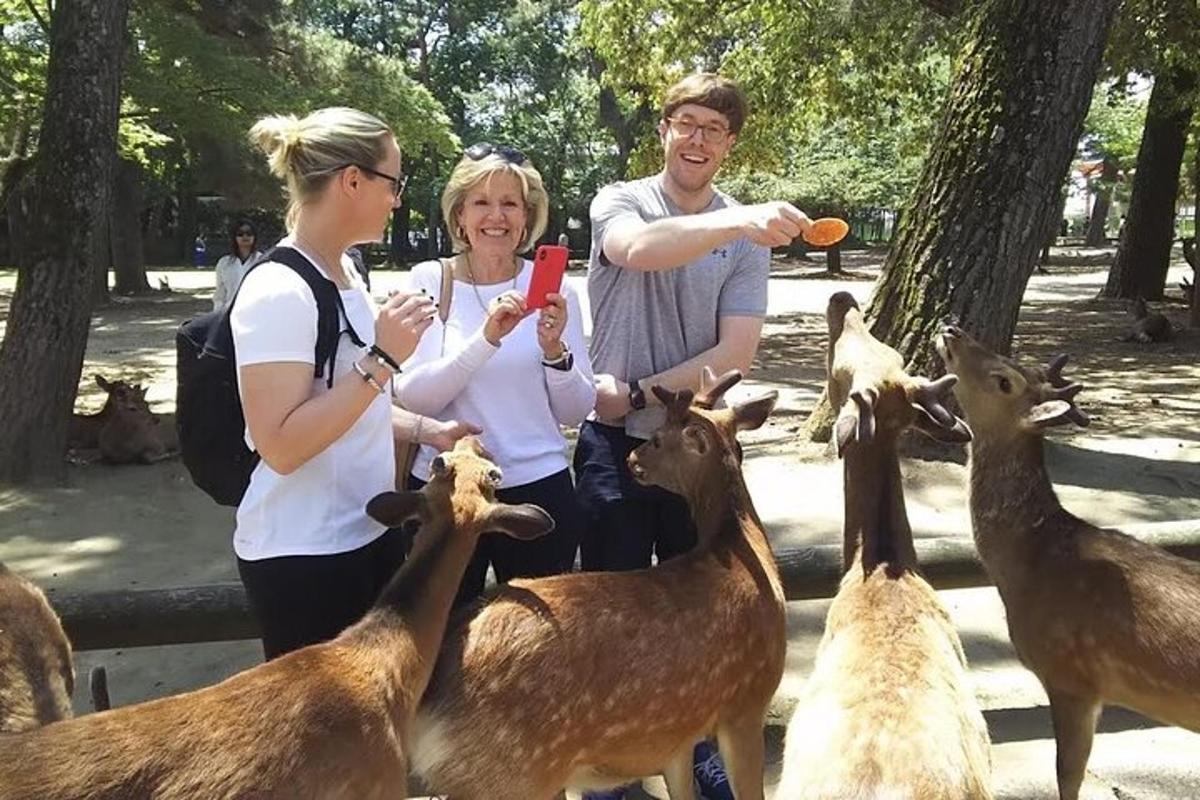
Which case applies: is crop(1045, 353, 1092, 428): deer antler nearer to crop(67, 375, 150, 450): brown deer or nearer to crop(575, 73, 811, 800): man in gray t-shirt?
crop(575, 73, 811, 800): man in gray t-shirt

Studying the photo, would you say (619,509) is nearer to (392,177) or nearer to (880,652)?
(880,652)

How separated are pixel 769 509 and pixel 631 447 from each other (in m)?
3.14

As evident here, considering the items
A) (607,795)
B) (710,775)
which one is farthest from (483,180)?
(710,775)

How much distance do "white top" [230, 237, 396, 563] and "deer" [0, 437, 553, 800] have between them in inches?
4.7

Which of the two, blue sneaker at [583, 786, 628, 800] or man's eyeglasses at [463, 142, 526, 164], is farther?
blue sneaker at [583, 786, 628, 800]

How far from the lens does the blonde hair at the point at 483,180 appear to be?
10.7ft

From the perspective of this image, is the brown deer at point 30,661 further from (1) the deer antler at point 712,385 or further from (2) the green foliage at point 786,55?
(2) the green foliage at point 786,55

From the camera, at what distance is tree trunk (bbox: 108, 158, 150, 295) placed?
2734 cm

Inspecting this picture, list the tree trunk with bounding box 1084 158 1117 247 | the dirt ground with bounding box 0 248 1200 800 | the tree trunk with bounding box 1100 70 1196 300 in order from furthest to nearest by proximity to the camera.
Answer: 1. the tree trunk with bounding box 1084 158 1117 247
2. the tree trunk with bounding box 1100 70 1196 300
3. the dirt ground with bounding box 0 248 1200 800

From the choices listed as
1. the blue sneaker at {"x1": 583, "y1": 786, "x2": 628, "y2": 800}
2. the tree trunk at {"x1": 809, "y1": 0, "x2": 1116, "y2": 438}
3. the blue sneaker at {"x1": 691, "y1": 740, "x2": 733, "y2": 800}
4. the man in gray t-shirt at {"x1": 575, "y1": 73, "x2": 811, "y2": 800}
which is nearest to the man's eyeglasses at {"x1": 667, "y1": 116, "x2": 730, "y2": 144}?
the man in gray t-shirt at {"x1": 575, "y1": 73, "x2": 811, "y2": 800}

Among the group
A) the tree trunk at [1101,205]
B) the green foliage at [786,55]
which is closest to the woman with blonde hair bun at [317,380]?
the green foliage at [786,55]

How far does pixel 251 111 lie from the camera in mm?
18594

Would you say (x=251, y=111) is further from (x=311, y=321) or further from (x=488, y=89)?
(x=488, y=89)

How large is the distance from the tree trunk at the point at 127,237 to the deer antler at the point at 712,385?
87.1 feet
